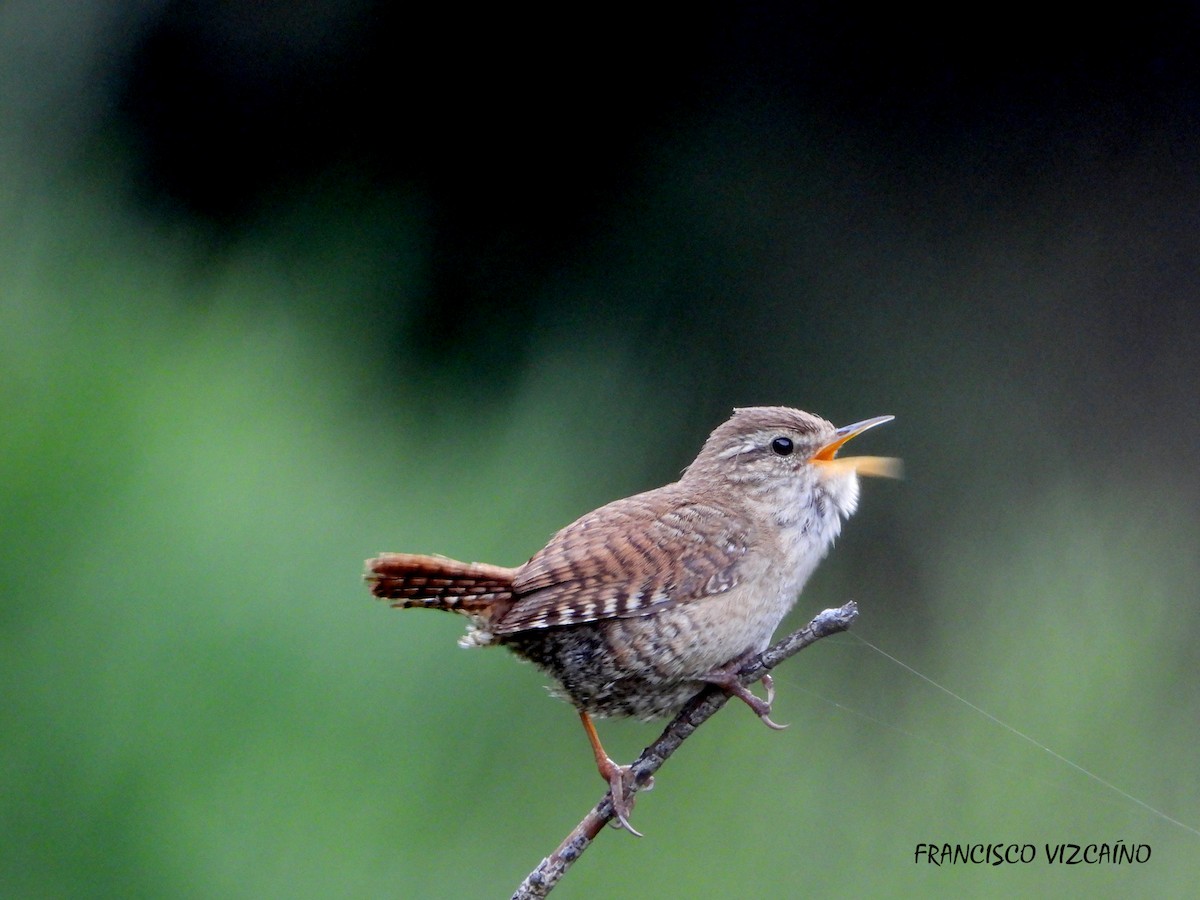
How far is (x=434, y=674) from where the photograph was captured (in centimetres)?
267

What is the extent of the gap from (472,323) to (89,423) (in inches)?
46.4

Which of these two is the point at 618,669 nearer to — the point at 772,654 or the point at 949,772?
the point at 772,654

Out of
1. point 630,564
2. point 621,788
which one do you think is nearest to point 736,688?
point 621,788

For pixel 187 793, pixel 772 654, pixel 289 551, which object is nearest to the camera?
pixel 772 654

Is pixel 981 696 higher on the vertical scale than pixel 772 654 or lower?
lower

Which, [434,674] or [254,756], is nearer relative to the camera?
[254,756]

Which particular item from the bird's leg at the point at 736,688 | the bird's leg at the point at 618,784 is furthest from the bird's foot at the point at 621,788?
the bird's leg at the point at 736,688

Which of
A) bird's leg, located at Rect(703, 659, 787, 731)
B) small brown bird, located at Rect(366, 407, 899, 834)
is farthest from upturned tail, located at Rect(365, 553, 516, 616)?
bird's leg, located at Rect(703, 659, 787, 731)

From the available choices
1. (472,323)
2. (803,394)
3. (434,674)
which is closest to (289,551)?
(434,674)

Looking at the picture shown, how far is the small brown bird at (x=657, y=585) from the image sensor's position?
1365mm

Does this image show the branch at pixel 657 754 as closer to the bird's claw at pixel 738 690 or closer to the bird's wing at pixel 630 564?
the bird's claw at pixel 738 690

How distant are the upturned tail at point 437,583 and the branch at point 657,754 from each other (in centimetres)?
36

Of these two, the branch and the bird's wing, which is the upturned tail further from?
the branch

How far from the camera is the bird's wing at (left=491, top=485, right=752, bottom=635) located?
4.70 ft
